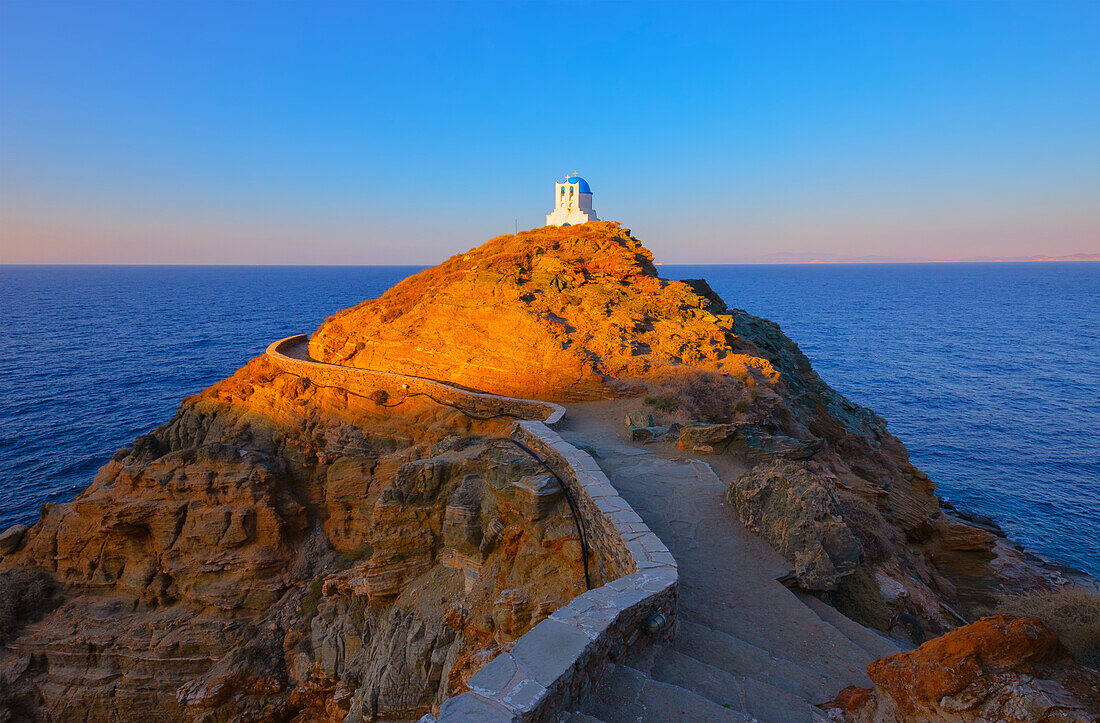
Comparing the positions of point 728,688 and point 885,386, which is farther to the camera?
point 885,386

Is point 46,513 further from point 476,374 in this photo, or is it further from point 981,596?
point 981,596

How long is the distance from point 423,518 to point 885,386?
152 ft

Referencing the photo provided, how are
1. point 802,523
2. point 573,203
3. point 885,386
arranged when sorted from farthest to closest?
point 885,386, point 573,203, point 802,523

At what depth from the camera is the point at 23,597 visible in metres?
18.5

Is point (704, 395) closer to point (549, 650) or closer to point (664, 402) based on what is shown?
Answer: point (664, 402)

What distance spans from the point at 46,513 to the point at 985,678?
2810cm

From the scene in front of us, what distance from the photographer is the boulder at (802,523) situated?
833cm

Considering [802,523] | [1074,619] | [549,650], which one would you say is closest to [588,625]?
[549,650]

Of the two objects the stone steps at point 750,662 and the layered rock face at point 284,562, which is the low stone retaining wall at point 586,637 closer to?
the stone steps at point 750,662

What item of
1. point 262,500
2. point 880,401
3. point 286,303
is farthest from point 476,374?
point 286,303

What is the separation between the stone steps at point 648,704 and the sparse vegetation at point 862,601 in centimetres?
451

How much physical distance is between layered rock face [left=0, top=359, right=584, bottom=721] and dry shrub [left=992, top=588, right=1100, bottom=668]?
7312 mm

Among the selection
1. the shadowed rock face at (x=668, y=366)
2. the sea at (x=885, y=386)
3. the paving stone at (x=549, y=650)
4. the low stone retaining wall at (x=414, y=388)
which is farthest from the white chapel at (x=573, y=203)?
the paving stone at (x=549, y=650)

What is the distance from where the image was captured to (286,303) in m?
106
